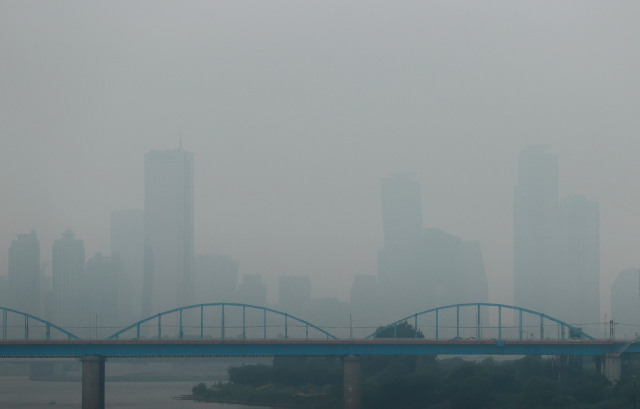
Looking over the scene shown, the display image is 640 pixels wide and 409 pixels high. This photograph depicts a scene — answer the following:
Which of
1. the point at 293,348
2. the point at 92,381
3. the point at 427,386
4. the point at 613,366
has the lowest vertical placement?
the point at 427,386

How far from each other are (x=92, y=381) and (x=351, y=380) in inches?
1142

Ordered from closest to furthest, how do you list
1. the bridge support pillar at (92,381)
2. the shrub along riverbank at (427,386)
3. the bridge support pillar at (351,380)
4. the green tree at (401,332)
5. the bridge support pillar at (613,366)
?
the bridge support pillar at (92,381) → the bridge support pillar at (613,366) → the bridge support pillar at (351,380) → the shrub along riverbank at (427,386) → the green tree at (401,332)

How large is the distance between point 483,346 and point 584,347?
11842 mm

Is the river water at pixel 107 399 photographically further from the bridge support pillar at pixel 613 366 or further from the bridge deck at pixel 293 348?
the bridge support pillar at pixel 613 366

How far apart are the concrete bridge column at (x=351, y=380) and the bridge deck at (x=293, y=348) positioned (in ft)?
2.93

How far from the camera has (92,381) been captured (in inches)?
3344

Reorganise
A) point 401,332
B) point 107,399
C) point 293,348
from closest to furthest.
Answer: point 293,348, point 107,399, point 401,332

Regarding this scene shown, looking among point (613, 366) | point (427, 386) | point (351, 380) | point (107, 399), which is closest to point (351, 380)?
point (351, 380)

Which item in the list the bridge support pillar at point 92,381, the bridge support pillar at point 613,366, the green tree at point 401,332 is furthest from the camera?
the green tree at point 401,332

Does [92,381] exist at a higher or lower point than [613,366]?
lower

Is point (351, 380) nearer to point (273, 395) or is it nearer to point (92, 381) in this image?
point (92, 381)

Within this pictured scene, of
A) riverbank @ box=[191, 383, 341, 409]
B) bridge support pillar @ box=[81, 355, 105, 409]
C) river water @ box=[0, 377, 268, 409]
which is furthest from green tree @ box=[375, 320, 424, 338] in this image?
bridge support pillar @ box=[81, 355, 105, 409]

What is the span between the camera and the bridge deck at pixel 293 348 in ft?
277

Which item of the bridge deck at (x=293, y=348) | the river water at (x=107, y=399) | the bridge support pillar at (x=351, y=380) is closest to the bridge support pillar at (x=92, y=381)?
the bridge deck at (x=293, y=348)
